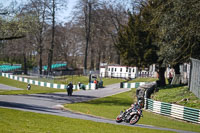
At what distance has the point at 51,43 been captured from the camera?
60000mm

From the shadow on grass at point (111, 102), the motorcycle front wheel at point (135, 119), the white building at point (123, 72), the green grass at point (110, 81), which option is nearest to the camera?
the motorcycle front wheel at point (135, 119)

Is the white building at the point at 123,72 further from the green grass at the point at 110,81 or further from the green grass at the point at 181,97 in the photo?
the green grass at the point at 181,97

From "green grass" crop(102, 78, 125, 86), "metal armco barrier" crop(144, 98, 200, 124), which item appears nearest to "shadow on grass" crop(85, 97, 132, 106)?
"metal armco barrier" crop(144, 98, 200, 124)

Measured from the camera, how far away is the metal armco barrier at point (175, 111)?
2178 cm

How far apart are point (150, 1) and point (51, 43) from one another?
28.0 meters

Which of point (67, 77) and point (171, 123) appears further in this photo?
point (67, 77)

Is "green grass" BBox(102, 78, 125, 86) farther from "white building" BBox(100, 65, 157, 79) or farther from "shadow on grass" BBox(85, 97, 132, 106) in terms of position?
"shadow on grass" BBox(85, 97, 132, 106)

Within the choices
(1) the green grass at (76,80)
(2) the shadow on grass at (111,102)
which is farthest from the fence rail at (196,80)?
(1) the green grass at (76,80)

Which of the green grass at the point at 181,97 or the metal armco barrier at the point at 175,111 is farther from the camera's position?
the green grass at the point at 181,97

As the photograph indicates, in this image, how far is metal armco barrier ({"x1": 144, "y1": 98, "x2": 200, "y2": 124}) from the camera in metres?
21.8

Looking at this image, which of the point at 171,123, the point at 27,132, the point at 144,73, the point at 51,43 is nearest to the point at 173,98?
the point at 171,123

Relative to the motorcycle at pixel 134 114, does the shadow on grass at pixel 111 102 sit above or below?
below

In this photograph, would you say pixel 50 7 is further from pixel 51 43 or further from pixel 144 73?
pixel 144 73

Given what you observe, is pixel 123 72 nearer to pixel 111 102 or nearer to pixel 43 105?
pixel 111 102
